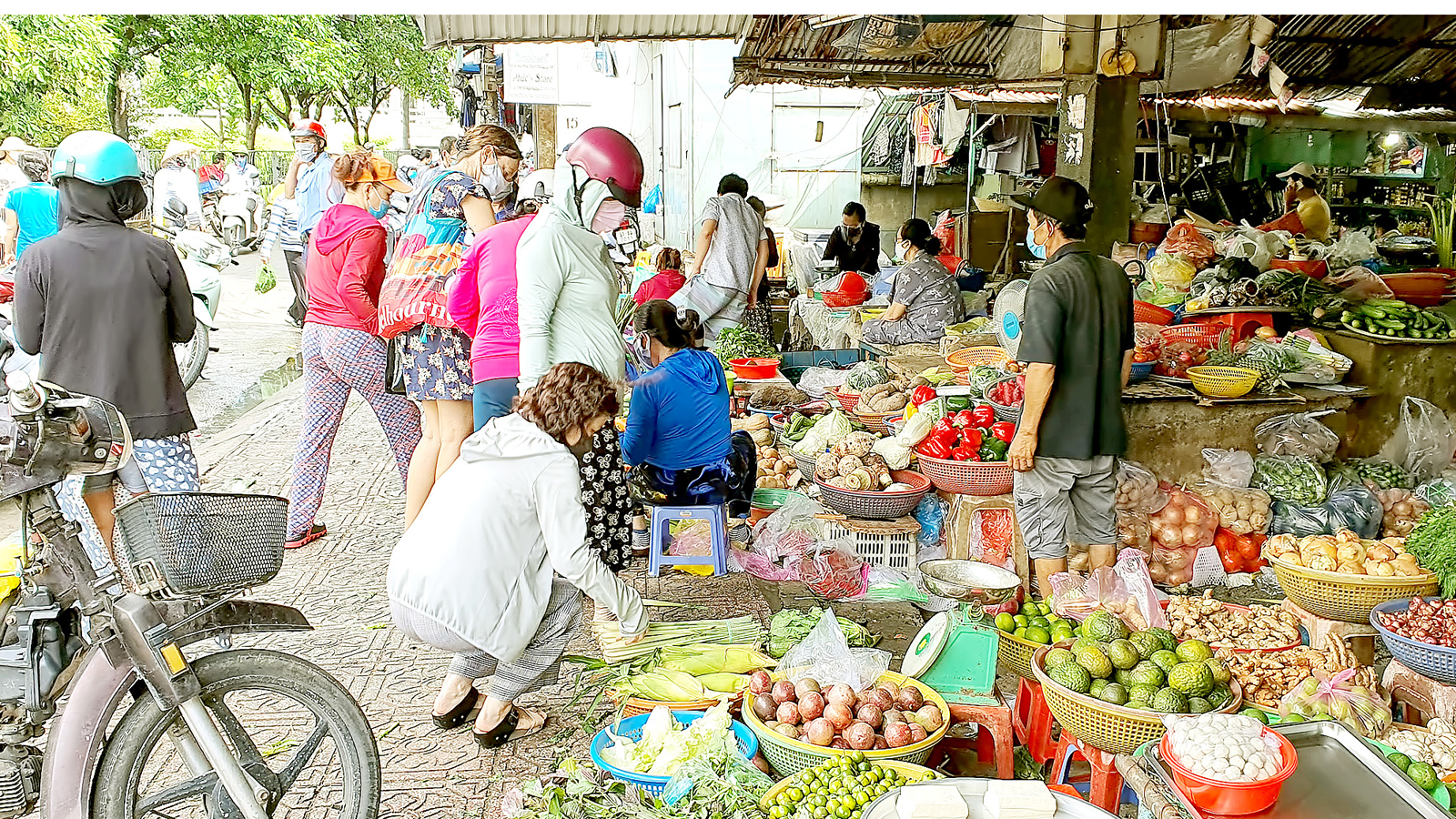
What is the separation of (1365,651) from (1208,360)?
255cm

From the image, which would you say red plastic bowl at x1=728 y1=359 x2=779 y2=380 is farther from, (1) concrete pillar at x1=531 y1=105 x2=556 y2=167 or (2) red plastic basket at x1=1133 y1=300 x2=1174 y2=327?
(1) concrete pillar at x1=531 y1=105 x2=556 y2=167

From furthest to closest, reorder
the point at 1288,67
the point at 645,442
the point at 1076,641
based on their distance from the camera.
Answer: the point at 1288,67 → the point at 645,442 → the point at 1076,641

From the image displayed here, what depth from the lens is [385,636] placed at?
486 centimetres

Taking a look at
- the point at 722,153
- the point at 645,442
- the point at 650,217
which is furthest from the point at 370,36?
the point at 645,442

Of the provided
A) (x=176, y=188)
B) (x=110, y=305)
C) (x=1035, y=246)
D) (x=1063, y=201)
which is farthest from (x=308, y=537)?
(x=176, y=188)

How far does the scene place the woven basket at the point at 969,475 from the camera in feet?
17.5

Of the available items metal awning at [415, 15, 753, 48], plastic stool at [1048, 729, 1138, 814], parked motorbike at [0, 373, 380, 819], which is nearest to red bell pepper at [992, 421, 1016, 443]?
plastic stool at [1048, 729, 1138, 814]

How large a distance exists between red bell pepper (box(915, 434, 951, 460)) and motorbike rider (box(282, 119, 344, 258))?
539 centimetres

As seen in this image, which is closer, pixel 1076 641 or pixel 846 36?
pixel 1076 641

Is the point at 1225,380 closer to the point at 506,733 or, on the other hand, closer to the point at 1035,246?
the point at 1035,246

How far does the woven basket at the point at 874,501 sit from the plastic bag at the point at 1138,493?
3.29 feet

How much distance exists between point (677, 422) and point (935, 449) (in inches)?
51.0

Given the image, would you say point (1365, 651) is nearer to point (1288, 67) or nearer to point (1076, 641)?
point (1076, 641)

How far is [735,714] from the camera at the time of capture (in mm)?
3707
